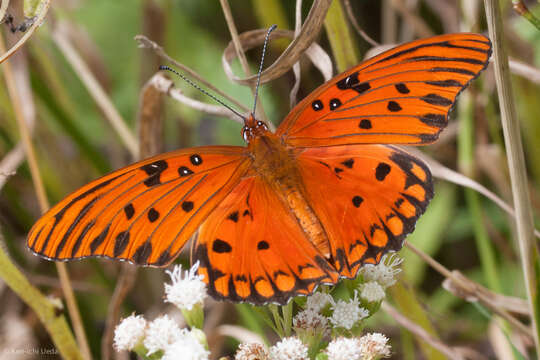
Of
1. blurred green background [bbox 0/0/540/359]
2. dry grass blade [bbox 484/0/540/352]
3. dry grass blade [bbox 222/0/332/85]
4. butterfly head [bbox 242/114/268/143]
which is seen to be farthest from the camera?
blurred green background [bbox 0/0/540/359]

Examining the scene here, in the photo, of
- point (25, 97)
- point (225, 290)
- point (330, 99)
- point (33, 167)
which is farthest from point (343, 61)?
point (25, 97)

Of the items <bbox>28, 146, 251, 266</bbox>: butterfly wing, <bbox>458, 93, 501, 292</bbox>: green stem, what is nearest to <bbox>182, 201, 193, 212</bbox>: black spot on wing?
<bbox>28, 146, 251, 266</bbox>: butterfly wing

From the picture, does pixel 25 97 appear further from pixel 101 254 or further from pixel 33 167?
pixel 101 254

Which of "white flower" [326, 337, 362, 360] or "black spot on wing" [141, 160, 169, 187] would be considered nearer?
"white flower" [326, 337, 362, 360]

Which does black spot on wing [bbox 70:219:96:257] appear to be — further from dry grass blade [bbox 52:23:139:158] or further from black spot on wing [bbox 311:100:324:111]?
dry grass blade [bbox 52:23:139:158]

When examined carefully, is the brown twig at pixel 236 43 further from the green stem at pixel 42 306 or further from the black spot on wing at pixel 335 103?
the green stem at pixel 42 306

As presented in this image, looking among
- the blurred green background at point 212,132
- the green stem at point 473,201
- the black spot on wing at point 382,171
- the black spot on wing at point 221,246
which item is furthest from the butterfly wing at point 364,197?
the green stem at point 473,201
